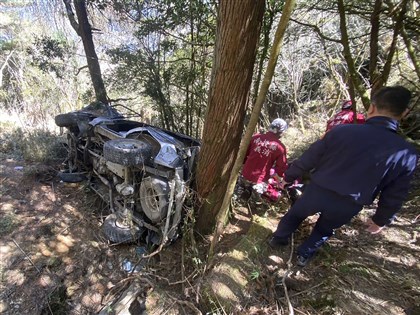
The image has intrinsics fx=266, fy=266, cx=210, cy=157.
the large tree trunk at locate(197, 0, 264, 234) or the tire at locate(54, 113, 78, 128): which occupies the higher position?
the large tree trunk at locate(197, 0, 264, 234)

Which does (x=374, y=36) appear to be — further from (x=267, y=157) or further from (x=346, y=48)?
(x=267, y=157)

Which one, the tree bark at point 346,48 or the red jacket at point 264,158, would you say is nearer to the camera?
the tree bark at point 346,48

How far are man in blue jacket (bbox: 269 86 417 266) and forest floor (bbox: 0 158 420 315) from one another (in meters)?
0.57

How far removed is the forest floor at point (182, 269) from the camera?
2.28 meters

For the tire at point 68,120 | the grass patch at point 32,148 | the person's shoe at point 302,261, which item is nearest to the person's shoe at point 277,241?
the person's shoe at point 302,261

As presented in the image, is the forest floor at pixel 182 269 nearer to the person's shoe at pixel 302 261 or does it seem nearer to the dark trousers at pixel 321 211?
the person's shoe at pixel 302 261

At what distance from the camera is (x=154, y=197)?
10.2ft

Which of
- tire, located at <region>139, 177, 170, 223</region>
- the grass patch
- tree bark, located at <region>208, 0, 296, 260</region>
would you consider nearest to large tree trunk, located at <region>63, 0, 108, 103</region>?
the grass patch

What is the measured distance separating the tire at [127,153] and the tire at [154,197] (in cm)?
28

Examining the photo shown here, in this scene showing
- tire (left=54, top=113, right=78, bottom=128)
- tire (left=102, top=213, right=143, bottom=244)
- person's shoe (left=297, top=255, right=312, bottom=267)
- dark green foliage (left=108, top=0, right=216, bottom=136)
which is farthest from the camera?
dark green foliage (left=108, top=0, right=216, bottom=136)

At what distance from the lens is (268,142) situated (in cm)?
345

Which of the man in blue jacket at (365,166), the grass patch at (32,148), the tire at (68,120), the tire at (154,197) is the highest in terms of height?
the man in blue jacket at (365,166)

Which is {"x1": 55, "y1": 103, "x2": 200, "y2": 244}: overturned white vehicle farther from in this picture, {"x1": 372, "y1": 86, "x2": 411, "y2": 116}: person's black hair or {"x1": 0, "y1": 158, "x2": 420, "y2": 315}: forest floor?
{"x1": 372, "y1": 86, "x2": 411, "y2": 116}: person's black hair

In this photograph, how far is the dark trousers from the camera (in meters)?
2.23
